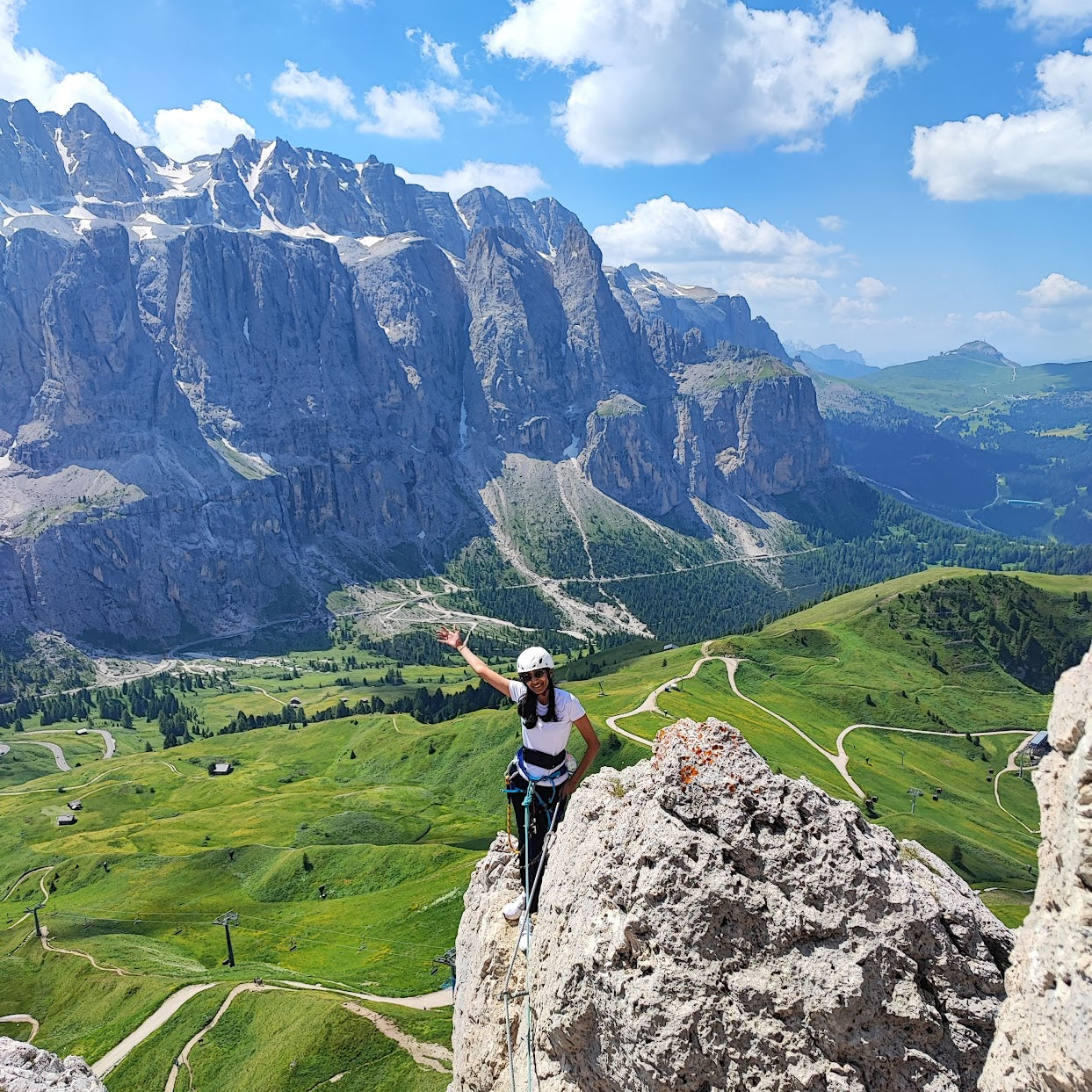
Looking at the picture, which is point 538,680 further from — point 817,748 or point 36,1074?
point 817,748

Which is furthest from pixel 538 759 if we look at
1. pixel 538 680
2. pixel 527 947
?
pixel 527 947

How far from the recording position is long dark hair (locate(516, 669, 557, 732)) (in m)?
15.1

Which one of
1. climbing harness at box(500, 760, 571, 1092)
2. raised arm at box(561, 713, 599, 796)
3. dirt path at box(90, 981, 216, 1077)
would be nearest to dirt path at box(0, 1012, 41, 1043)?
dirt path at box(90, 981, 216, 1077)

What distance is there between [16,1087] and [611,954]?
568 inches

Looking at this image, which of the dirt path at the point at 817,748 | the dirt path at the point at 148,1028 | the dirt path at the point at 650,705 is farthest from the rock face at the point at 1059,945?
the dirt path at the point at 817,748

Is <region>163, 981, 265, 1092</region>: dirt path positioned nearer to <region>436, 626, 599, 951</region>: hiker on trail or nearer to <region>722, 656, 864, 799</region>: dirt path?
<region>436, 626, 599, 951</region>: hiker on trail

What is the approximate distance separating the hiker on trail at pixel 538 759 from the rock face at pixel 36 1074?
1131cm

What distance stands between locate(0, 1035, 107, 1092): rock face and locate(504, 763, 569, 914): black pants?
11.6 meters

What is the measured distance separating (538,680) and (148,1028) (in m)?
65.3

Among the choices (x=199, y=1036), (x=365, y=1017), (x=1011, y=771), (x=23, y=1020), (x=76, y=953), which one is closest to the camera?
(x=365, y=1017)

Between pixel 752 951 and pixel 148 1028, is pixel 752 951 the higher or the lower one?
the higher one

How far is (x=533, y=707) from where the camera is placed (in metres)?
15.3

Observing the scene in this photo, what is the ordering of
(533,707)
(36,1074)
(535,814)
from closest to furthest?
1. (533,707)
2. (535,814)
3. (36,1074)

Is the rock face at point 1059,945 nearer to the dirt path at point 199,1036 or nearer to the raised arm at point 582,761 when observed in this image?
the raised arm at point 582,761
